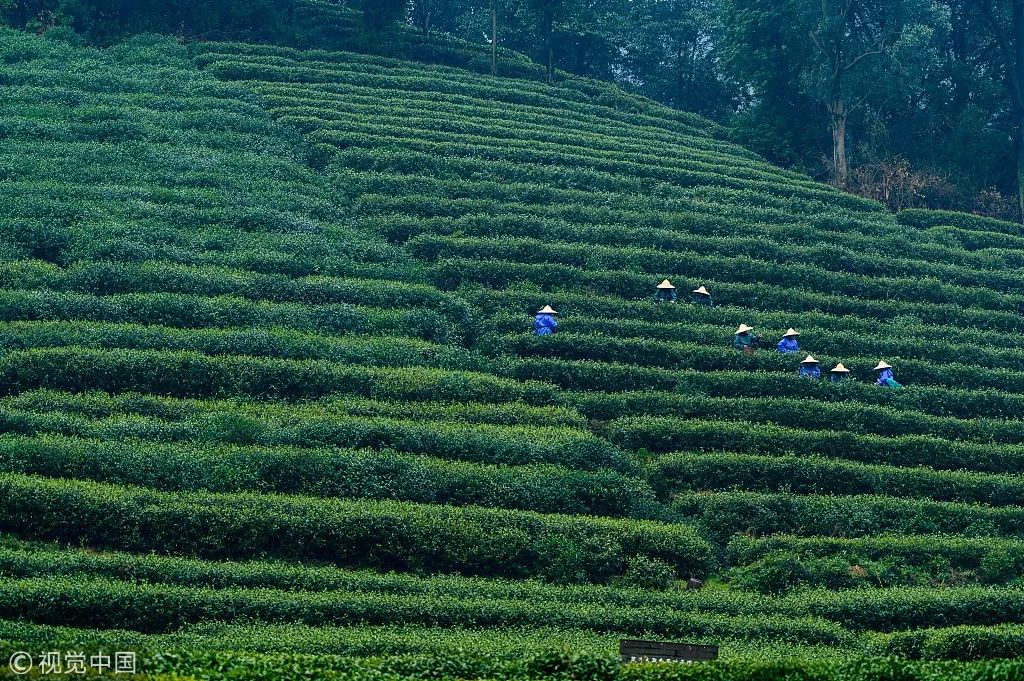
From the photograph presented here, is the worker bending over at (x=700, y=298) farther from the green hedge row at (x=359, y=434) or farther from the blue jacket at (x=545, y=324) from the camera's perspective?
the green hedge row at (x=359, y=434)

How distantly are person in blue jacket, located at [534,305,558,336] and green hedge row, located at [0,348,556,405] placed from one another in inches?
100

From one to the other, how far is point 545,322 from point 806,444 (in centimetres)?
672

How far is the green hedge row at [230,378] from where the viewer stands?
26.9m

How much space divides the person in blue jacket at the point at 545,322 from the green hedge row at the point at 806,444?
3701mm

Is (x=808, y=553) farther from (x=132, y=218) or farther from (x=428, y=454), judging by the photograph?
(x=132, y=218)

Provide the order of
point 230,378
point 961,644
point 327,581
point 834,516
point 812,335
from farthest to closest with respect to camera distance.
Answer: point 812,335 → point 230,378 → point 834,516 → point 327,581 → point 961,644

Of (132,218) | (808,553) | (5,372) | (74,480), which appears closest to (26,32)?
(132,218)

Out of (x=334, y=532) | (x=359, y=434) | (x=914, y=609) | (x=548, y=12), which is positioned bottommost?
(x=334, y=532)

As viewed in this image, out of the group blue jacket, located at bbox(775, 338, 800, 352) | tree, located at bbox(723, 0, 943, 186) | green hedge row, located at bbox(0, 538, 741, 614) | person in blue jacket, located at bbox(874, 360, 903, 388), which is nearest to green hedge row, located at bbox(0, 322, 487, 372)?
blue jacket, located at bbox(775, 338, 800, 352)

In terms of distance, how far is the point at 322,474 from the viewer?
2438 centimetres

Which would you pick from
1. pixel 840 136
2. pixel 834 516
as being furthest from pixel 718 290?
pixel 840 136

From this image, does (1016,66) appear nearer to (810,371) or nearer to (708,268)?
(708,268)

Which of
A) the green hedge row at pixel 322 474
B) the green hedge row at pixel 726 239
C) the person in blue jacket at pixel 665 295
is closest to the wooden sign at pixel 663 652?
the green hedge row at pixel 322 474

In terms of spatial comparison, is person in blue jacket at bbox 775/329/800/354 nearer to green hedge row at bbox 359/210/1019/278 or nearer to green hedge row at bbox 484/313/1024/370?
green hedge row at bbox 484/313/1024/370
